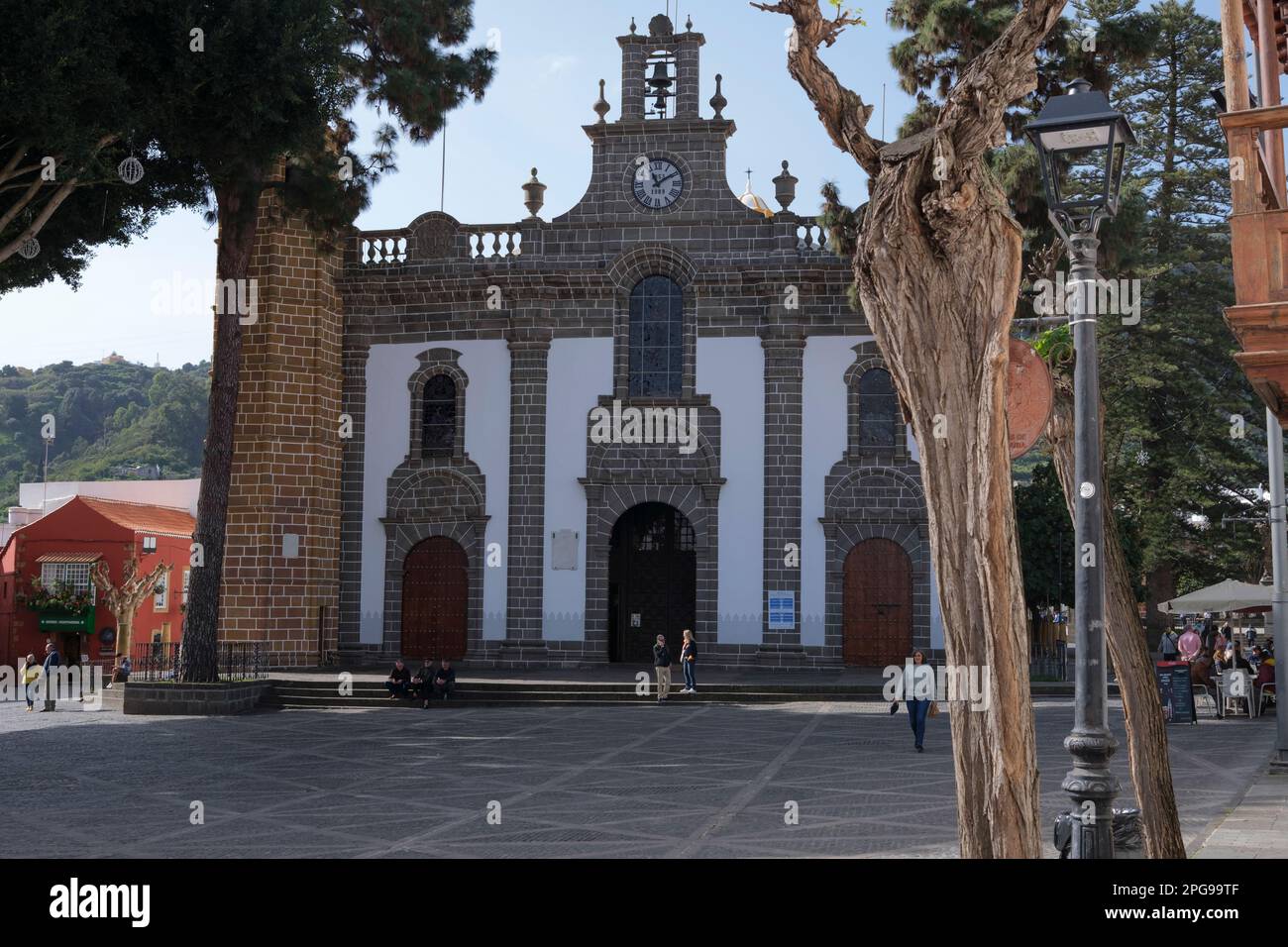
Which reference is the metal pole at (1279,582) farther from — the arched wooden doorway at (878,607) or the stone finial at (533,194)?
the stone finial at (533,194)

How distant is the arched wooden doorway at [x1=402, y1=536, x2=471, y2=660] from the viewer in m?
29.1

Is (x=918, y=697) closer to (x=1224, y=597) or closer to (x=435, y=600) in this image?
(x=1224, y=597)

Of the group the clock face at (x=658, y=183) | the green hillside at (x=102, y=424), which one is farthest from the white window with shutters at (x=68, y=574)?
the green hillside at (x=102, y=424)

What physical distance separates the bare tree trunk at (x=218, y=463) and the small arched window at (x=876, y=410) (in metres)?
13.3

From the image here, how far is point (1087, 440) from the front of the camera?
6578 mm

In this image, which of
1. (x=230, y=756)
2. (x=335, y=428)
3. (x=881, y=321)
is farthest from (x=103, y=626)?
(x=881, y=321)

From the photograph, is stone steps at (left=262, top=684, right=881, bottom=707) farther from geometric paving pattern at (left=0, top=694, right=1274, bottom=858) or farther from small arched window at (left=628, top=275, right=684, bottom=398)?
small arched window at (left=628, top=275, right=684, bottom=398)

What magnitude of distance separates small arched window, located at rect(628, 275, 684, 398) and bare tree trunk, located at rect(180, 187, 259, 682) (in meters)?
9.32

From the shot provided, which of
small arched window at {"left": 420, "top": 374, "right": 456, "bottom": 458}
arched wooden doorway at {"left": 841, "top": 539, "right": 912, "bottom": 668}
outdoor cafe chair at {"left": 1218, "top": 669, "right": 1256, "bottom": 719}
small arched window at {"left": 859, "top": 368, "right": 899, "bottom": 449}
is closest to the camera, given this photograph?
outdoor cafe chair at {"left": 1218, "top": 669, "right": 1256, "bottom": 719}

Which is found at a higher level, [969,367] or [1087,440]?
[969,367]

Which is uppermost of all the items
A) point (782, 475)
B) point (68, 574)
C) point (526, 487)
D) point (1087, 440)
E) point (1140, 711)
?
point (782, 475)

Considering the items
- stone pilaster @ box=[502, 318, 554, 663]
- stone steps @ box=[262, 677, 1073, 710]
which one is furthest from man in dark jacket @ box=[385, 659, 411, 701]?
stone pilaster @ box=[502, 318, 554, 663]

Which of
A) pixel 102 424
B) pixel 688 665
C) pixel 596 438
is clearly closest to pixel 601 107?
pixel 596 438

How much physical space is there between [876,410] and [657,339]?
5.19 metres
